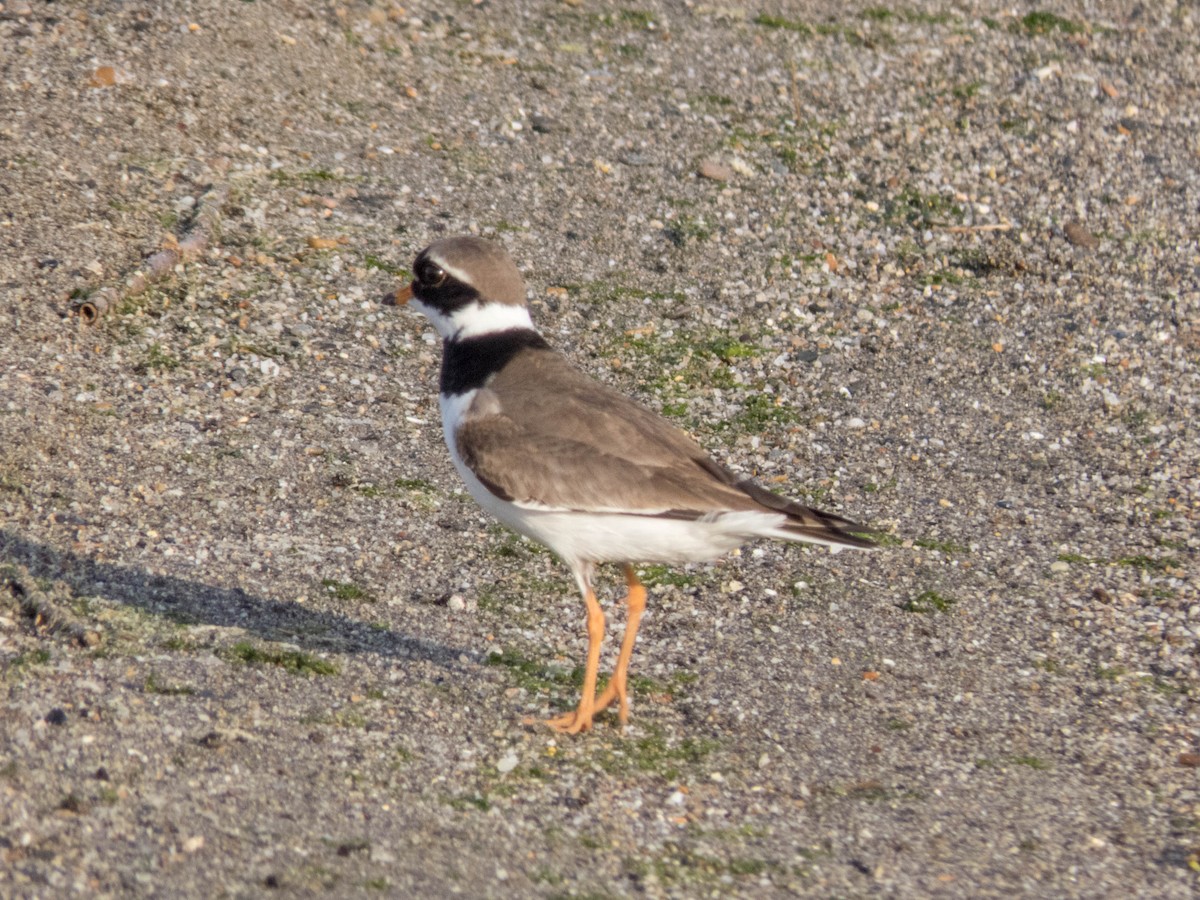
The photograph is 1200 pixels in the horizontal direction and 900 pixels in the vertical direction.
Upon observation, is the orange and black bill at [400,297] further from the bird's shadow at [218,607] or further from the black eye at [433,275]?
the bird's shadow at [218,607]

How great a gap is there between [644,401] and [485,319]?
2.21 metres

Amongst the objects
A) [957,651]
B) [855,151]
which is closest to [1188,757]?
[957,651]

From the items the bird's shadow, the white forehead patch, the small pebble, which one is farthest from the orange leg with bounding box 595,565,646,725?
the small pebble

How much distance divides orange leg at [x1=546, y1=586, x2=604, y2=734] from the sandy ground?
85mm

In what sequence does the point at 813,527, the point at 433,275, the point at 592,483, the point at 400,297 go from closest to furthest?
1. the point at 813,527
2. the point at 592,483
3. the point at 433,275
4. the point at 400,297

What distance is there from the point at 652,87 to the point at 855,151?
66.8 inches

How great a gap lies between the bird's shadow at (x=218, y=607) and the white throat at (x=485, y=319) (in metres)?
1.33

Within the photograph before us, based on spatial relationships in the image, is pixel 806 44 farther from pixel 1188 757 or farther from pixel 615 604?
pixel 1188 757

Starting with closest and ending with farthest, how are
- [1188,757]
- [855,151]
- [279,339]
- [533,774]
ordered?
1. [533,774]
2. [1188,757]
3. [279,339]
4. [855,151]

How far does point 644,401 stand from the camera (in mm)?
8211

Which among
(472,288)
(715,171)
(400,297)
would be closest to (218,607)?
(400,297)

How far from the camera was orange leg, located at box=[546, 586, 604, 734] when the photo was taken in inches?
219

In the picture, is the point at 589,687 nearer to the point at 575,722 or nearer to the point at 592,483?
the point at 575,722

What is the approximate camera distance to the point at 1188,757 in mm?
5617
